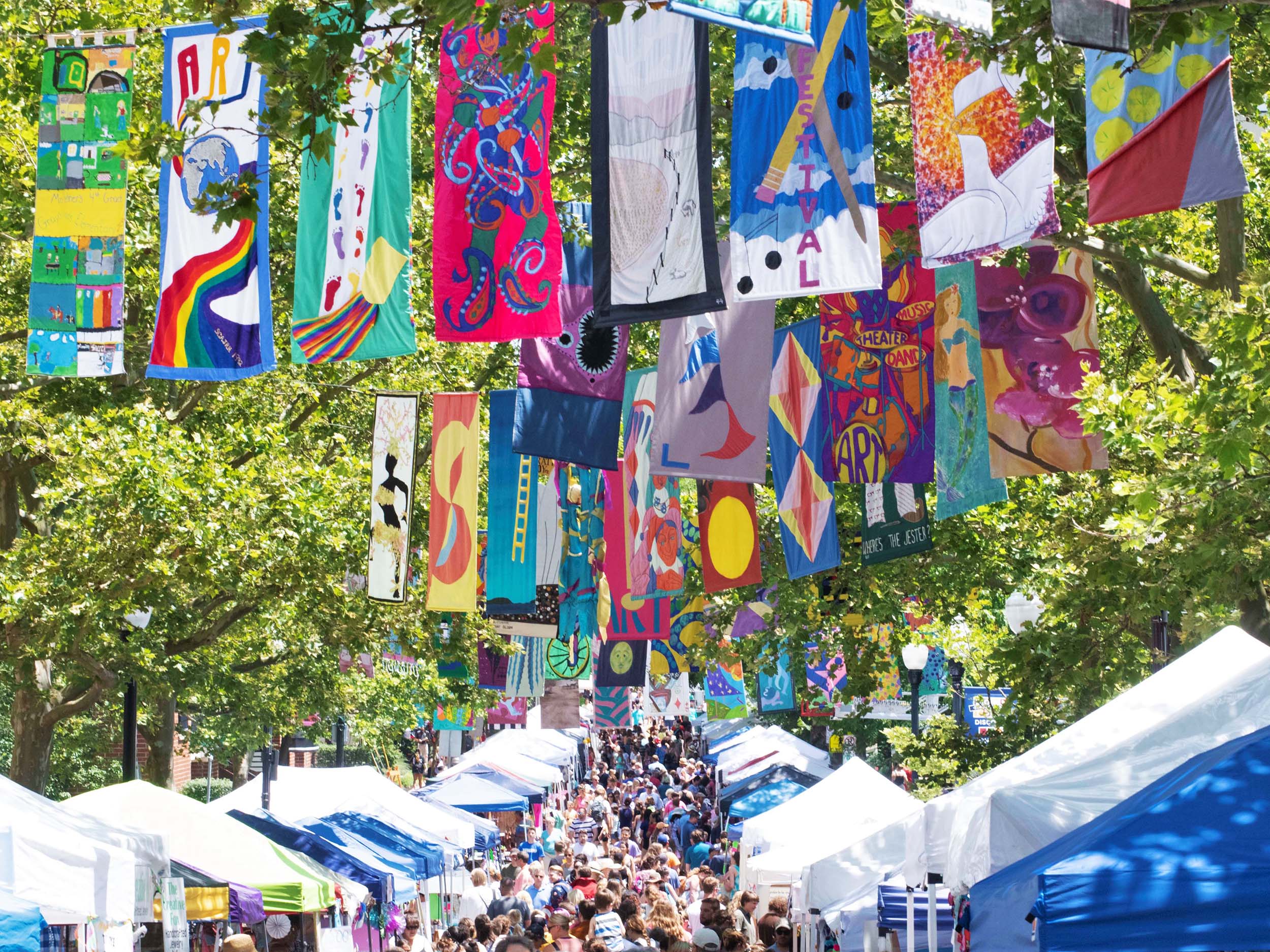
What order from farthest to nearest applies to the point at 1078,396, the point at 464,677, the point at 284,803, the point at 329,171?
the point at 464,677
the point at 284,803
the point at 329,171
the point at 1078,396

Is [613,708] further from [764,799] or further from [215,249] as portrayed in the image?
[215,249]

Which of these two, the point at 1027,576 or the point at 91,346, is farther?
the point at 1027,576

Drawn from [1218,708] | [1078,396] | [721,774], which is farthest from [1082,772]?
[721,774]

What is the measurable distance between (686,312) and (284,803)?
1321 cm

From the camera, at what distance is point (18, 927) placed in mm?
7820

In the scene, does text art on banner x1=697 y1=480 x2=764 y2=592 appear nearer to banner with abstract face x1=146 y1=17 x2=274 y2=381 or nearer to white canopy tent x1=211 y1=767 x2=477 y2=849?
banner with abstract face x1=146 y1=17 x2=274 y2=381

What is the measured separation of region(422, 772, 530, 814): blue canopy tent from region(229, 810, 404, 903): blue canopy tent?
9631 millimetres

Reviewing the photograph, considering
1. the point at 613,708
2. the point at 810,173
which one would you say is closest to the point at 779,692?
the point at 613,708

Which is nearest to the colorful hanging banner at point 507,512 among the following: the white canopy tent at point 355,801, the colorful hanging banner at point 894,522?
the colorful hanging banner at point 894,522

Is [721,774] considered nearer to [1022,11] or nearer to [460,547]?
[460,547]

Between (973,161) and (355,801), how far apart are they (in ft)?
48.3

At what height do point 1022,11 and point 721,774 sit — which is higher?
point 1022,11

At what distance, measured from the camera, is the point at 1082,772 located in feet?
29.0

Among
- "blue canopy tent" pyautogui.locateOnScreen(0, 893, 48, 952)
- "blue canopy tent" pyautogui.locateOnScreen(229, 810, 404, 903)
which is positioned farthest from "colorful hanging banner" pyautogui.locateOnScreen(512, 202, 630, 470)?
"blue canopy tent" pyautogui.locateOnScreen(0, 893, 48, 952)
